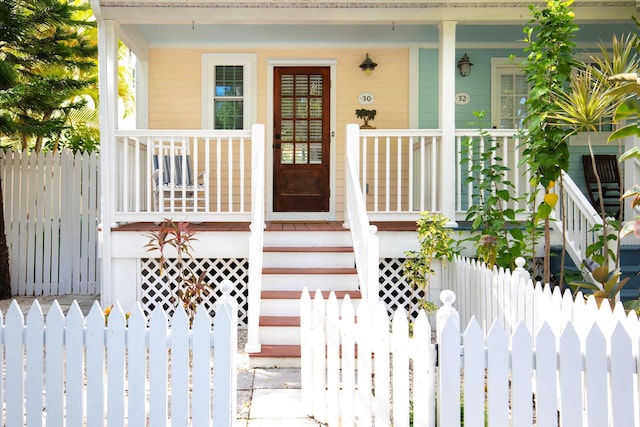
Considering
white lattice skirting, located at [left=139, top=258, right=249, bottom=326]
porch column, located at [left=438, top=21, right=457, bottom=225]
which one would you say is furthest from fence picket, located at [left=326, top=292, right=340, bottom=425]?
porch column, located at [left=438, top=21, right=457, bottom=225]

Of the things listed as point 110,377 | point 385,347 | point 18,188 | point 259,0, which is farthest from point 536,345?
point 18,188

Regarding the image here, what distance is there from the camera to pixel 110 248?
20.2 ft

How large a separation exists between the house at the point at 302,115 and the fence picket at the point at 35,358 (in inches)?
124

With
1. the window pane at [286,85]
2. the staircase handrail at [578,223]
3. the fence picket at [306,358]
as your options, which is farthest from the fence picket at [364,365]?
the window pane at [286,85]

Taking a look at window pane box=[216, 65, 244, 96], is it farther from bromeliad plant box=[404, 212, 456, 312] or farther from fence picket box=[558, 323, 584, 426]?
fence picket box=[558, 323, 584, 426]

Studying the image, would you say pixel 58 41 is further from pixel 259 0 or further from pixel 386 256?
pixel 386 256

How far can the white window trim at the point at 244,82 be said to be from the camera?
8219 mm

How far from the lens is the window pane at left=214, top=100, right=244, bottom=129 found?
27.2 ft

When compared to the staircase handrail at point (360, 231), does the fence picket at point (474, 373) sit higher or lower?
lower

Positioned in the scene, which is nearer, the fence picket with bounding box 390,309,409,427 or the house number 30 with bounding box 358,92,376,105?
the fence picket with bounding box 390,309,409,427

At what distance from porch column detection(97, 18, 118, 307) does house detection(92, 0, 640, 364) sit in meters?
0.02

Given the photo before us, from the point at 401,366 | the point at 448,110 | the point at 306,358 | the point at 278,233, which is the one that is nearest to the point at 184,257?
the point at 278,233

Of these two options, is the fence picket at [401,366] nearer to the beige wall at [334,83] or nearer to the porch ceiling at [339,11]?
the porch ceiling at [339,11]

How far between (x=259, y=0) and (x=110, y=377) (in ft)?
14.5
